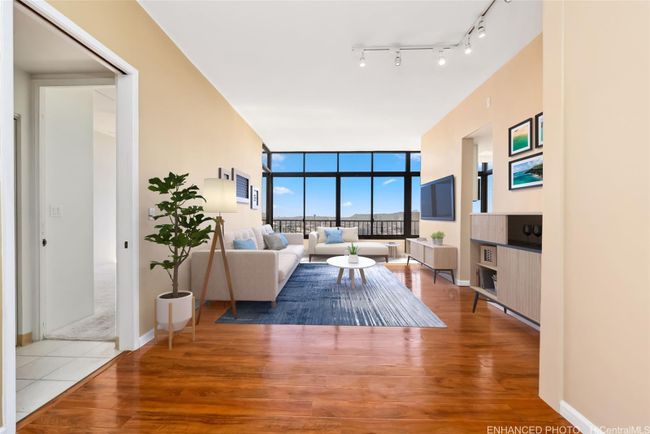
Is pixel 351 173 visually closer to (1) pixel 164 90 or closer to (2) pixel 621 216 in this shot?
(1) pixel 164 90

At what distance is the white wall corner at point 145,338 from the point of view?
2432 millimetres

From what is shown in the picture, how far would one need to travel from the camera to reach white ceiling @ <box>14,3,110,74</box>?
219 centimetres

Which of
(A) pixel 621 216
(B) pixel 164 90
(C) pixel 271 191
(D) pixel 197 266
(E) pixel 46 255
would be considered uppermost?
(B) pixel 164 90

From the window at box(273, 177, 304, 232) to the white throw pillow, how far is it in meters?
1.60

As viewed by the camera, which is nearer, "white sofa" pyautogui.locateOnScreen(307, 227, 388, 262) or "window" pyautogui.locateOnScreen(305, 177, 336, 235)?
"white sofa" pyautogui.locateOnScreen(307, 227, 388, 262)

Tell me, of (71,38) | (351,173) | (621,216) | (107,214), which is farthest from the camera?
(351,173)

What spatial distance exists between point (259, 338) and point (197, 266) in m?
1.27

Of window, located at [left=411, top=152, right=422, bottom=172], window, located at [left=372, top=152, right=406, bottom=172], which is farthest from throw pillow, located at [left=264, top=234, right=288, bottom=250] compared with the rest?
window, located at [left=411, top=152, right=422, bottom=172]

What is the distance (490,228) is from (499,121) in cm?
146

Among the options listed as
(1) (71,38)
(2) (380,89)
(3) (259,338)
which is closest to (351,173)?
(2) (380,89)

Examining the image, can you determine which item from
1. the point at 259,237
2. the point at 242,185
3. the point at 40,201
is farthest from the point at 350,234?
the point at 40,201

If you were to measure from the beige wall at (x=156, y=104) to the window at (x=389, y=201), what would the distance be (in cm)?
506

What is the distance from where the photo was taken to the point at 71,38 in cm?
186

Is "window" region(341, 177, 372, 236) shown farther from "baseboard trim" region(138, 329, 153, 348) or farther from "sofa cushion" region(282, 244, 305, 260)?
"baseboard trim" region(138, 329, 153, 348)
